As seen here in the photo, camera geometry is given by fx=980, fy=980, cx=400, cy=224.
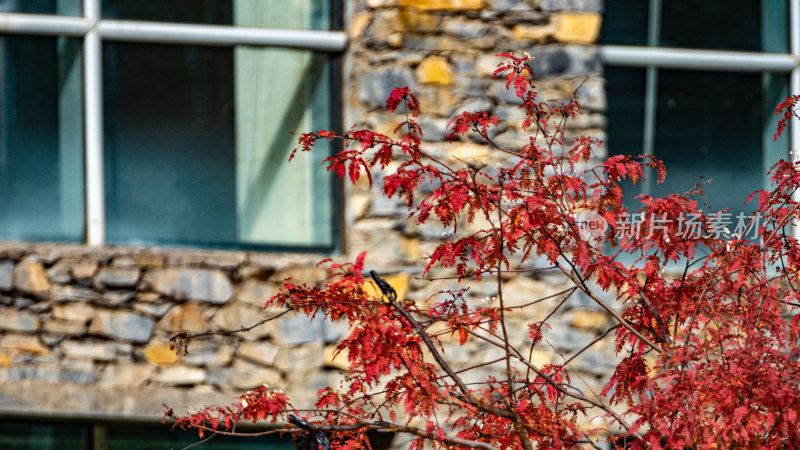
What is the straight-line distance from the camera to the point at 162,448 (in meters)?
4.55

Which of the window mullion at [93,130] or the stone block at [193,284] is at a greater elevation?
the window mullion at [93,130]

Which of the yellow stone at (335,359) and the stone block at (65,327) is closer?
the stone block at (65,327)

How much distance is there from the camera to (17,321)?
14.3 ft

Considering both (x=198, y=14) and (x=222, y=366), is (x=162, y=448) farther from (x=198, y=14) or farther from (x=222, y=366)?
(x=198, y=14)

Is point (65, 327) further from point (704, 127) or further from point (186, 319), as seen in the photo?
point (704, 127)

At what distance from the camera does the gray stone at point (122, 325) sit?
14.6ft

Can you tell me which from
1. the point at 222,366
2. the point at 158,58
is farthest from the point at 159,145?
the point at 222,366

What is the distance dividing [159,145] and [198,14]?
2.16 ft

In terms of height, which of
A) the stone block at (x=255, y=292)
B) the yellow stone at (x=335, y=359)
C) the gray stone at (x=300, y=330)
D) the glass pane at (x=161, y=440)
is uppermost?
the stone block at (x=255, y=292)

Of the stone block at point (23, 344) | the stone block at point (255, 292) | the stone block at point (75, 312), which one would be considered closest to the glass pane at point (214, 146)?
the stone block at point (255, 292)

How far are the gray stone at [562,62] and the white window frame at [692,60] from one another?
6.4 inches

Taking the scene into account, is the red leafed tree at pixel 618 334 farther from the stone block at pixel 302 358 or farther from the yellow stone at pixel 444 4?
the yellow stone at pixel 444 4

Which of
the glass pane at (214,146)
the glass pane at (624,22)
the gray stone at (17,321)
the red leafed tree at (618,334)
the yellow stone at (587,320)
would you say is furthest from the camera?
the glass pane at (624,22)

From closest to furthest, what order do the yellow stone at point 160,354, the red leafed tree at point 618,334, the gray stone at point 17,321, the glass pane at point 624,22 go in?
the red leafed tree at point 618,334 < the gray stone at point 17,321 < the yellow stone at point 160,354 < the glass pane at point 624,22
